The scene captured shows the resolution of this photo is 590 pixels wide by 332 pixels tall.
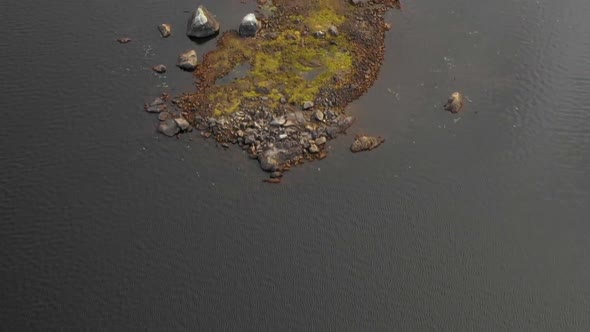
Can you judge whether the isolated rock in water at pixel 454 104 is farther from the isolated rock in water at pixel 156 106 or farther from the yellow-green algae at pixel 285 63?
the isolated rock in water at pixel 156 106

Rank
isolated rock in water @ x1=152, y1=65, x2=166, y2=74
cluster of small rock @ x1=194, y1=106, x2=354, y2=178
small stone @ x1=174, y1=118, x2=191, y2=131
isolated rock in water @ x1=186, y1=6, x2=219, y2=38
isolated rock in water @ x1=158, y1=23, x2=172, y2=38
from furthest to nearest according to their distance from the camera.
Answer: isolated rock in water @ x1=158, y1=23, x2=172, y2=38
isolated rock in water @ x1=186, y1=6, x2=219, y2=38
isolated rock in water @ x1=152, y1=65, x2=166, y2=74
small stone @ x1=174, y1=118, x2=191, y2=131
cluster of small rock @ x1=194, y1=106, x2=354, y2=178

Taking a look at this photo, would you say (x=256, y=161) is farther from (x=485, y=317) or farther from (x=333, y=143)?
(x=485, y=317)

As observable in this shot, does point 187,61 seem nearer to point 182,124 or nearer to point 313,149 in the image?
point 182,124

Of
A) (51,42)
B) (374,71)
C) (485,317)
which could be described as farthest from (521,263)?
(51,42)

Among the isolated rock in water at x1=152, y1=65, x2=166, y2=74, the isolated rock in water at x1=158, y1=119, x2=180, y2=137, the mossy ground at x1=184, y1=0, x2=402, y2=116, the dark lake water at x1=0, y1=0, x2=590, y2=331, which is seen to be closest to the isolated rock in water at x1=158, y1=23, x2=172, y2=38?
the dark lake water at x1=0, y1=0, x2=590, y2=331

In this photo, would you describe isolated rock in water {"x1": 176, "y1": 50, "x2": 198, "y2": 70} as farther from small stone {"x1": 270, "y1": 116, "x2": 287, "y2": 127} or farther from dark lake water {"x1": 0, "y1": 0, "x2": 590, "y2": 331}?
small stone {"x1": 270, "y1": 116, "x2": 287, "y2": 127}
